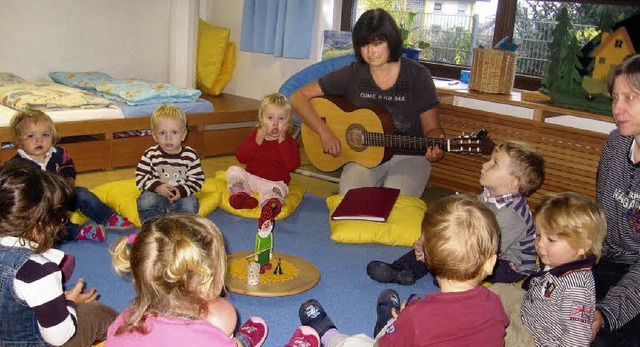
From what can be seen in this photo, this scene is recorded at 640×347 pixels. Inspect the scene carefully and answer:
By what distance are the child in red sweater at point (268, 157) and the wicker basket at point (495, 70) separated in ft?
3.88

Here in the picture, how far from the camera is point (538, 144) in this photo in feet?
12.1

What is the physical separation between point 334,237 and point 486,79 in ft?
4.72

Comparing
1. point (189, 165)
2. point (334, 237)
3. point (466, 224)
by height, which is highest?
point (466, 224)

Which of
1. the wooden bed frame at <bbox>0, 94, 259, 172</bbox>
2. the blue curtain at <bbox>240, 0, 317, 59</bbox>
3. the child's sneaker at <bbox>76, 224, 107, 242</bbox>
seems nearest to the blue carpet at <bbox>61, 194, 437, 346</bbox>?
the child's sneaker at <bbox>76, 224, 107, 242</bbox>

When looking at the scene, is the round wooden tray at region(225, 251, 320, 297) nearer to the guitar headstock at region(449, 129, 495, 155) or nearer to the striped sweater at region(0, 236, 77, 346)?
the striped sweater at region(0, 236, 77, 346)

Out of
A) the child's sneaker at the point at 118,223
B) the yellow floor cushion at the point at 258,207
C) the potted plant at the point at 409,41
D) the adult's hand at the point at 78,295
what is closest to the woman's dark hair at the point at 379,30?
the potted plant at the point at 409,41

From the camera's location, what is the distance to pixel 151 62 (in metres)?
5.44

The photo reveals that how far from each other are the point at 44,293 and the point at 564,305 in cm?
136

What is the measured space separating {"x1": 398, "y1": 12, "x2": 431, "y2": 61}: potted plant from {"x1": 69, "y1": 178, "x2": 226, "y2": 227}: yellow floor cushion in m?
1.52

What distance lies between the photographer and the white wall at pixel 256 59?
5.03 m

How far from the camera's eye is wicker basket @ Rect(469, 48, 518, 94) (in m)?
3.89

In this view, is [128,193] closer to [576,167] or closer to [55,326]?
[55,326]

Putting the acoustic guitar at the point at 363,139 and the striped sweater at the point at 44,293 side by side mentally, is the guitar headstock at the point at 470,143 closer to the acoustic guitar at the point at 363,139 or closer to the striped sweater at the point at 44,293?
the acoustic guitar at the point at 363,139

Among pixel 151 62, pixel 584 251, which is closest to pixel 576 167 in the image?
pixel 584 251
